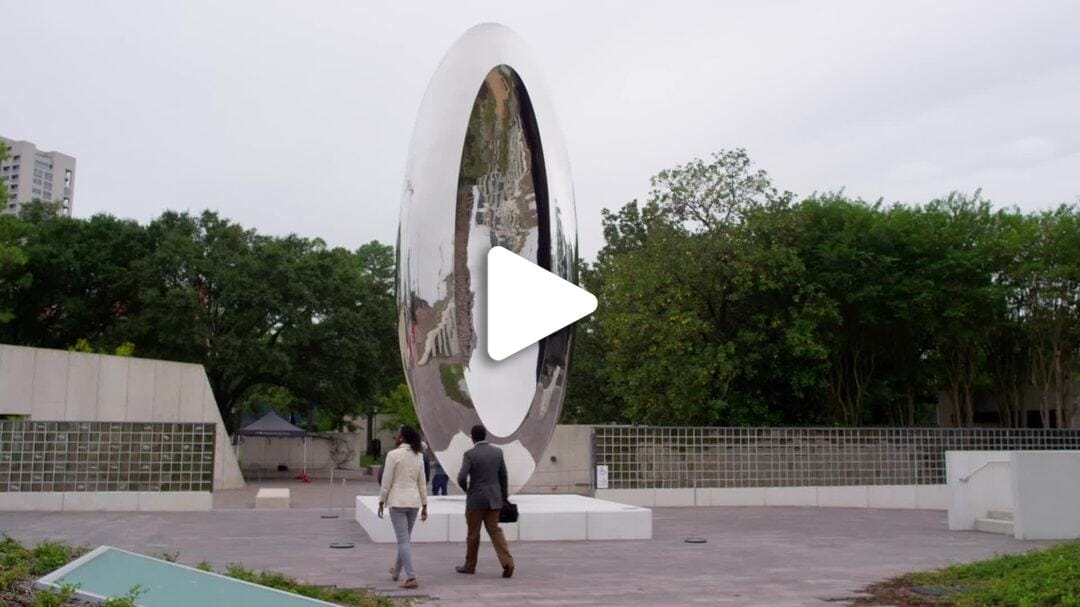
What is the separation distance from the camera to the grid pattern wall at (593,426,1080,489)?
22953 mm

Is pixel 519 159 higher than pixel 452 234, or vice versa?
pixel 519 159

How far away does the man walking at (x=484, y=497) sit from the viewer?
33.1ft

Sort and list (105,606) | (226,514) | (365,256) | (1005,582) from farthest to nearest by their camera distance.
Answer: (365,256) → (226,514) → (1005,582) → (105,606)

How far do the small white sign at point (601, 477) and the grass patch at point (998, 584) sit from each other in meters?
12.0

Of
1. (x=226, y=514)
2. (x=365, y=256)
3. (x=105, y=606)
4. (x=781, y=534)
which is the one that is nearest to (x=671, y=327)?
(x=781, y=534)

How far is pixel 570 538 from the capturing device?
14148mm

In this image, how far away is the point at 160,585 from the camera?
6633 millimetres

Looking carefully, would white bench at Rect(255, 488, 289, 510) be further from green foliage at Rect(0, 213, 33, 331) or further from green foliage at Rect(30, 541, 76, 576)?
green foliage at Rect(0, 213, 33, 331)

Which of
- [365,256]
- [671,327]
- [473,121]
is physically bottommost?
[671,327]

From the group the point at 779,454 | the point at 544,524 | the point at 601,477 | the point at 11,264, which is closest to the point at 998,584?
the point at 544,524

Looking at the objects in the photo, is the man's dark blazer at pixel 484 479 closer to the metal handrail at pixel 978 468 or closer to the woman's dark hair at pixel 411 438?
the woman's dark hair at pixel 411 438

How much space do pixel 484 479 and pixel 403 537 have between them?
3.62 ft

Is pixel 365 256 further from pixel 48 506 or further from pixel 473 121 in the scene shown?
pixel 473 121

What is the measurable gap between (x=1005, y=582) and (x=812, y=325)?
1760 cm
